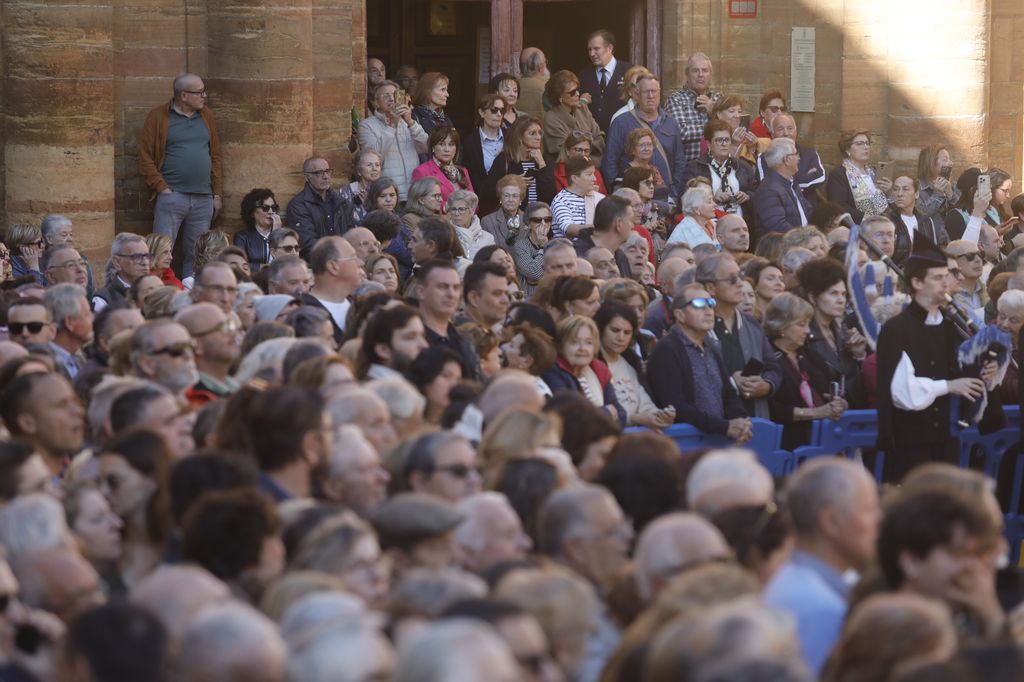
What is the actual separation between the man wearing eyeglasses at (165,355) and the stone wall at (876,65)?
10.1 m

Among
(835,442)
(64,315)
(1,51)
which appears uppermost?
(1,51)

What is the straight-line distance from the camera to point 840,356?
11750 millimetres

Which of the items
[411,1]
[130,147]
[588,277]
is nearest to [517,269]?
[588,277]

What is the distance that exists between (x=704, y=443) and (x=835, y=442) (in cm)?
76

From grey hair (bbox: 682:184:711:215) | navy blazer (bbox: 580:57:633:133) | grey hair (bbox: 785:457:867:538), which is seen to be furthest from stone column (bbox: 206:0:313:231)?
grey hair (bbox: 785:457:867:538)

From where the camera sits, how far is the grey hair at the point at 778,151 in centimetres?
1608

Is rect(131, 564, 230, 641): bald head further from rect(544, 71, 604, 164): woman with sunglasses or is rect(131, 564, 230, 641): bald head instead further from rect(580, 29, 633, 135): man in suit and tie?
rect(580, 29, 633, 135): man in suit and tie

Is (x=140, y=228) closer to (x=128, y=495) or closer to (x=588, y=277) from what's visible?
(x=588, y=277)

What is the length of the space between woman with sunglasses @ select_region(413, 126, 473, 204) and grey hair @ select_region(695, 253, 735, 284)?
3.95 m

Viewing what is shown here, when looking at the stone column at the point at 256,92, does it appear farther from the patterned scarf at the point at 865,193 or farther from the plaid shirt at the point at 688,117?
the patterned scarf at the point at 865,193

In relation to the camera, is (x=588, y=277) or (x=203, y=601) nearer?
(x=203, y=601)

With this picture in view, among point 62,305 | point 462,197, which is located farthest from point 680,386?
point 462,197

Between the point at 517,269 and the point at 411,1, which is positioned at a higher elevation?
the point at 411,1

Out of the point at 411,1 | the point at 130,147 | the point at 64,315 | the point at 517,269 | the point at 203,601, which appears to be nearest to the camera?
the point at 203,601
